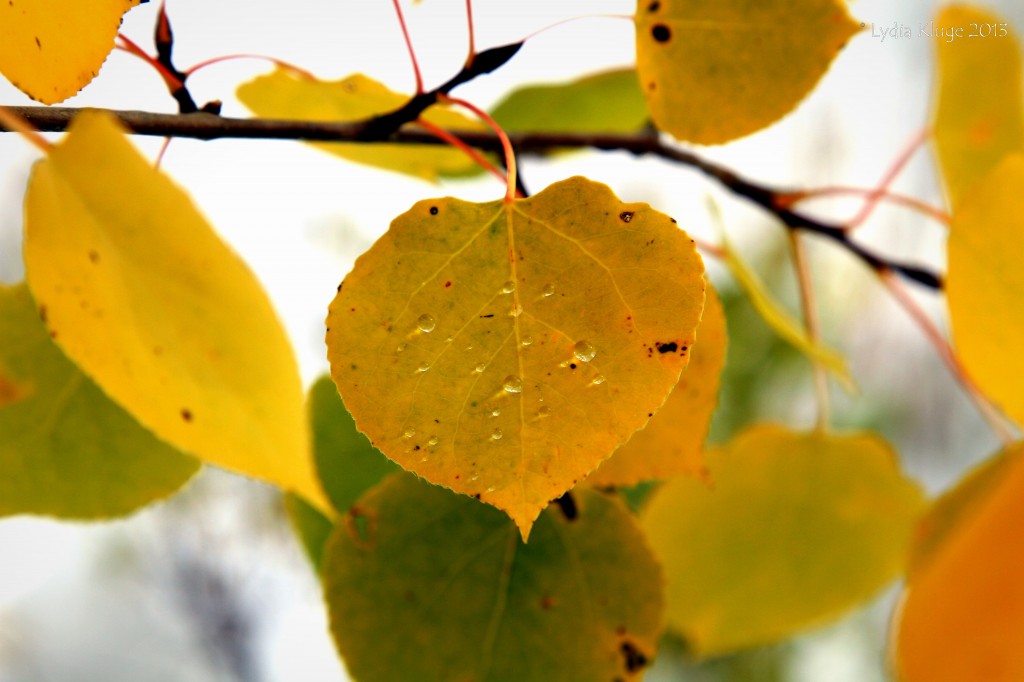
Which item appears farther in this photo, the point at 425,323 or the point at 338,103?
the point at 338,103

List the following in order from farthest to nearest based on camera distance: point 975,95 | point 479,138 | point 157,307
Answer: point 975,95 < point 479,138 < point 157,307

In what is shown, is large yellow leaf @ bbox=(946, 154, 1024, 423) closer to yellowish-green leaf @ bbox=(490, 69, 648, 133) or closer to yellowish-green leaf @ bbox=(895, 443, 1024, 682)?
yellowish-green leaf @ bbox=(895, 443, 1024, 682)

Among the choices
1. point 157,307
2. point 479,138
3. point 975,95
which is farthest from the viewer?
point 975,95

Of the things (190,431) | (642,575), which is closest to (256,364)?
(190,431)

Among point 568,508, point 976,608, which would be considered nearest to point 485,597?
point 568,508

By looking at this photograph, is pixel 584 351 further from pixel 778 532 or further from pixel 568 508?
pixel 778 532

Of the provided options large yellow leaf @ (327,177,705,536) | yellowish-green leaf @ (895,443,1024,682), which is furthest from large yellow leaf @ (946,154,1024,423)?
large yellow leaf @ (327,177,705,536)
